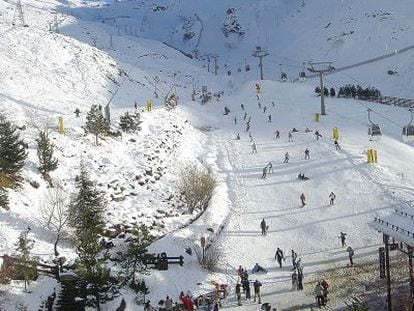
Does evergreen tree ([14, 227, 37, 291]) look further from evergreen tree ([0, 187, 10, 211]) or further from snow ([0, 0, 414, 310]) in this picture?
evergreen tree ([0, 187, 10, 211])

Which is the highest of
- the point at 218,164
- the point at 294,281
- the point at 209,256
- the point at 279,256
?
the point at 218,164

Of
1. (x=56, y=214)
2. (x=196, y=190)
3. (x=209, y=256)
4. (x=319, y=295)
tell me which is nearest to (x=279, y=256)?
(x=209, y=256)

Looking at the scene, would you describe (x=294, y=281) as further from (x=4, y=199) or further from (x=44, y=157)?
(x=44, y=157)

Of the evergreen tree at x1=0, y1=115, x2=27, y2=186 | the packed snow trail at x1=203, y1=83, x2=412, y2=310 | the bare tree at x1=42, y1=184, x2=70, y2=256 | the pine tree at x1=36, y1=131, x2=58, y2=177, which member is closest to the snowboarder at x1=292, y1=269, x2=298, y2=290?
the packed snow trail at x1=203, y1=83, x2=412, y2=310

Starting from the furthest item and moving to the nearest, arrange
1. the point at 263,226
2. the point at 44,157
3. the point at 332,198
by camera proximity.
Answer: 1. the point at 332,198
2. the point at 263,226
3. the point at 44,157

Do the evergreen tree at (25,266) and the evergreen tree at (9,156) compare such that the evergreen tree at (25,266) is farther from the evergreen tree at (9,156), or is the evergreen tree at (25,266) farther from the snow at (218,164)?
the evergreen tree at (9,156)

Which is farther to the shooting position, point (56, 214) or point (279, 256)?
point (56, 214)

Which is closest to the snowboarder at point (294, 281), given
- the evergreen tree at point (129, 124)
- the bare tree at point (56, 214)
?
the bare tree at point (56, 214)

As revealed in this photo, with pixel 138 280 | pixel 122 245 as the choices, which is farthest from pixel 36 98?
pixel 138 280
